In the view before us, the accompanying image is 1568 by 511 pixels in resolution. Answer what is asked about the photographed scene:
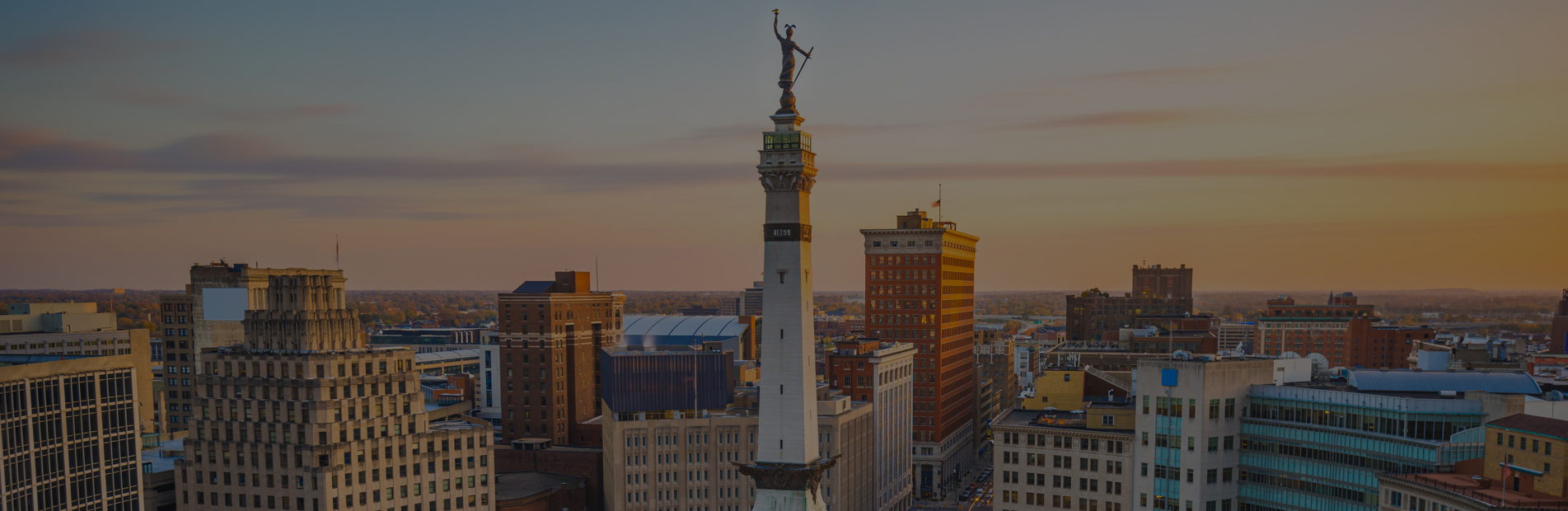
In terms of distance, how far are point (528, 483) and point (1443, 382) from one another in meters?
116

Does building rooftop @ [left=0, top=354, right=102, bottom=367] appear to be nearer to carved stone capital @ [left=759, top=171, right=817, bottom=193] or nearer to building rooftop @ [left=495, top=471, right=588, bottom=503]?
building rooftop @ [left=495, top=471, right=588, bottom=503]

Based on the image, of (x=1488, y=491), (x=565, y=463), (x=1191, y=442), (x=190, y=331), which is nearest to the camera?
(x=1488, y=491)

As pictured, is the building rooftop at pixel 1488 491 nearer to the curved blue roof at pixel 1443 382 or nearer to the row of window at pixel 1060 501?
the curved blue roof at pixel 1443 382

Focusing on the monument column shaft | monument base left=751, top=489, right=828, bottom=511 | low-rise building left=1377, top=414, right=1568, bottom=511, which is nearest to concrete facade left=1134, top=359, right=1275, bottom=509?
low-rise building left=1377, top=414, right=1568, bottom=511

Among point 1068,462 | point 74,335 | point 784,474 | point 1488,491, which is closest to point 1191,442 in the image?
point 1068,462

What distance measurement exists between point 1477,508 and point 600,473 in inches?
4471

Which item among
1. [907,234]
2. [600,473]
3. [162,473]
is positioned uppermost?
[907,234]

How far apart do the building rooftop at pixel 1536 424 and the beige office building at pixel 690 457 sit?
74915 mm

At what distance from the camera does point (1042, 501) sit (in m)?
112

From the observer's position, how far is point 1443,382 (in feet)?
322

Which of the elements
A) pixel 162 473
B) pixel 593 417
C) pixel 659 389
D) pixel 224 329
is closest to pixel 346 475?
pixel 162 473

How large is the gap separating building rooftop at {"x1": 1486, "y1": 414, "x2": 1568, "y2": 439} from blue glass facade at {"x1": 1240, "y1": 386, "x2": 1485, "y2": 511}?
8964 mm

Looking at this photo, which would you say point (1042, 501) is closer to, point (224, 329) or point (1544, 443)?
point (1544, 443)

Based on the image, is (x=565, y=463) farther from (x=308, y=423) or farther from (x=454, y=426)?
(x=308, y=423)
